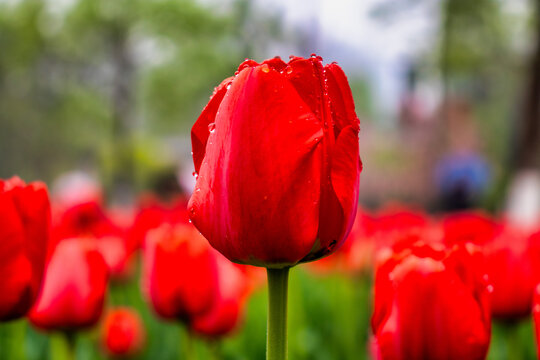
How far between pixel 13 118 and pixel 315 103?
23.5 metres

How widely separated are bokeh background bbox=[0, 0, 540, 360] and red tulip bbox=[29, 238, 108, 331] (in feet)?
2.24

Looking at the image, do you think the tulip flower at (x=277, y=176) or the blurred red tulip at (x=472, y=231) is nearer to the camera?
the tulip flower at (x=277, y=176)

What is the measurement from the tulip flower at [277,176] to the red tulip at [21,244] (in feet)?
1.09

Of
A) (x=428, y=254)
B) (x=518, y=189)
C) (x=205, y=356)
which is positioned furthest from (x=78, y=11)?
(x=428, y=254)

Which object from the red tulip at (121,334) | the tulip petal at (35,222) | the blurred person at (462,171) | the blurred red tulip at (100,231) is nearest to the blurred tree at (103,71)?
the blurred person at (462,171)

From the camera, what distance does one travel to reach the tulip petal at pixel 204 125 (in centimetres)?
70

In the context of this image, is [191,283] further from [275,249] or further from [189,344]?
[275,249]

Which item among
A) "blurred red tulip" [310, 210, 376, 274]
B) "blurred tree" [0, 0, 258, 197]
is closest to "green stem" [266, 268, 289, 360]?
"blurred red tulip" [310, 210, 376, 274]

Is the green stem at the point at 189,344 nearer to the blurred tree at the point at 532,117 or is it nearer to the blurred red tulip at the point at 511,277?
the blurred red tulip at the point at 511,277

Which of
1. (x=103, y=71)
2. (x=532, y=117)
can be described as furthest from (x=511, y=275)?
(x=103, y=71)

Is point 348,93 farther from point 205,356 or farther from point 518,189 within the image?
point 518,189

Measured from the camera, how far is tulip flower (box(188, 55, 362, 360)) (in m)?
0.61

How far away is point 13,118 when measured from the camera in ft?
72.9

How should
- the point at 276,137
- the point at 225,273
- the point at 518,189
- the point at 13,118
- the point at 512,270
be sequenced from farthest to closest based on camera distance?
the point at 13,118, the point at 518,189, the point at 225,273, the point at 512,270, the point at 276,137
